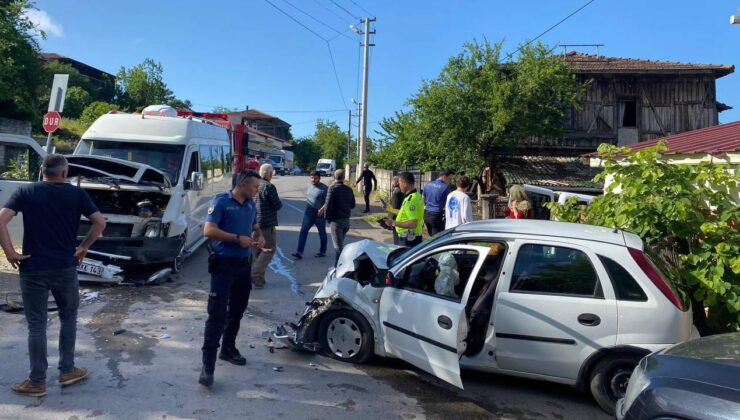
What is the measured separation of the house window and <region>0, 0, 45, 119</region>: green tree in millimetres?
24017

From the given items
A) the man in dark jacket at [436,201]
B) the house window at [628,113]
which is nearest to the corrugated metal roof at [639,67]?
the house window at [628,113]

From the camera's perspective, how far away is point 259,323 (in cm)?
606

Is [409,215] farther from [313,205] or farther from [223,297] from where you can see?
[223,297]

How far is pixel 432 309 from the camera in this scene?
4.19 metres

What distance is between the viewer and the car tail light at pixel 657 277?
3.95 m

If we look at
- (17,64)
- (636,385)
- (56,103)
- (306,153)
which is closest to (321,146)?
(306,153)

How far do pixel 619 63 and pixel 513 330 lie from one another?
72.0 feet

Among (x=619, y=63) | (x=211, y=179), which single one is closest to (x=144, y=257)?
(x=211, y=179)

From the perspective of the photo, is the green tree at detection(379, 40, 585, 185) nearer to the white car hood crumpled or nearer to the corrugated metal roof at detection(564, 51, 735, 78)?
the corrugated metal roof at detection(564, 51, 735, 78)

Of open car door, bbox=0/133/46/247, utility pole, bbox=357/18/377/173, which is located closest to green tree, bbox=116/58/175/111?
utility pole, bbox=357/18/377/173

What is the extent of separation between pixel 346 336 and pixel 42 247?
259 cm

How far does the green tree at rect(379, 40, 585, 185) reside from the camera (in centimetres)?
1809

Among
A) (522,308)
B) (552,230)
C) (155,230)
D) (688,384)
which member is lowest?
(688,384)

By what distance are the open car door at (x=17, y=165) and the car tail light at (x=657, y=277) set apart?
24.8ft
